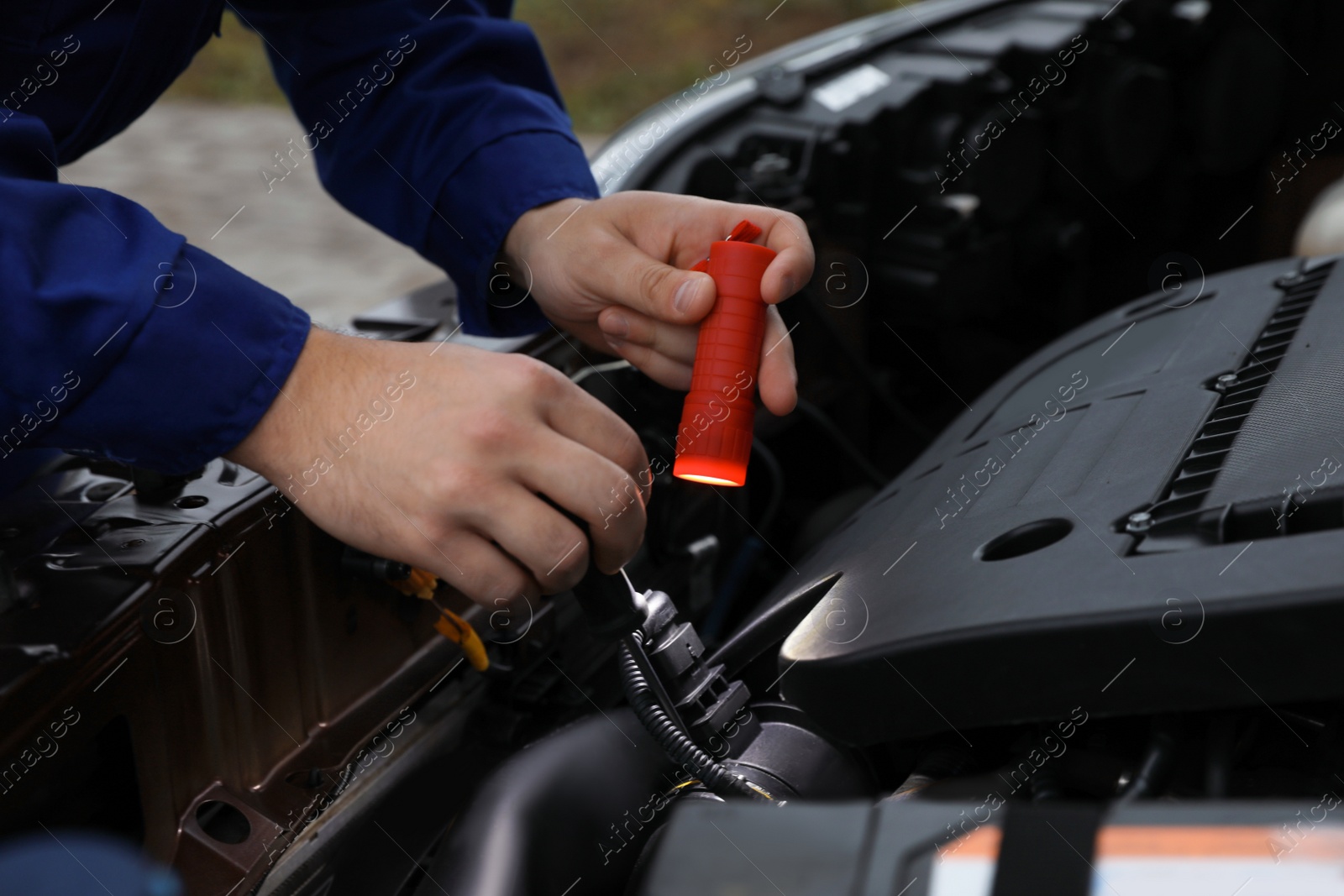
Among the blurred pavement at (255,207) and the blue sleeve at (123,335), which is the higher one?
the blurred pavement at (255,207)

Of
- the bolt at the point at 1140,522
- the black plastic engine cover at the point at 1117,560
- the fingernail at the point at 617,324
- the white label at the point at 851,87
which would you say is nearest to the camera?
the black plastic engine cover at the point at 1117,560

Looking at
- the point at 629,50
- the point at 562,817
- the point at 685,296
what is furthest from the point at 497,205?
the point at 629,50

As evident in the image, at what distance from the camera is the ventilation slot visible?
0.58 m

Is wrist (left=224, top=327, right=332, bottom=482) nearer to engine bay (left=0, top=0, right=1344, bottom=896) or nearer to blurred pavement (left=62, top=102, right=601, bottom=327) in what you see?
engine bay (left=0, top=0, right=1344, bottom=896)

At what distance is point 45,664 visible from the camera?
59cm

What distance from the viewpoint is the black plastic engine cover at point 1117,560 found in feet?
1.63

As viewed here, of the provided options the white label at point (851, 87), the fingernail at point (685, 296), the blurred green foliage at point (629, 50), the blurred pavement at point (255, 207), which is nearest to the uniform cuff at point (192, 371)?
the fingernail at point (685, 296)

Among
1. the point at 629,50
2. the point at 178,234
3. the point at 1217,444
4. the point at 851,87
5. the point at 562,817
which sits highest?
the point at 629,50

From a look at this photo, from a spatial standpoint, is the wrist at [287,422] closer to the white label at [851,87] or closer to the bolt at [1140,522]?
the bolt at [1140,522]

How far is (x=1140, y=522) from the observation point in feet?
2.00

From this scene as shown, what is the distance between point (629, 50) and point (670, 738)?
6.33 meters

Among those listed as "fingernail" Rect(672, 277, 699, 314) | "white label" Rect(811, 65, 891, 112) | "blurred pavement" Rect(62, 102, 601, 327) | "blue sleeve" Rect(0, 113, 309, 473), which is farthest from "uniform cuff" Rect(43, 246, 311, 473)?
"blurred pavement" Rect(62, 102, 601, 327)

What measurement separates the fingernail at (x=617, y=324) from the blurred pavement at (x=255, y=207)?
106 inches

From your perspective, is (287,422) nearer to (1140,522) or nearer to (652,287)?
(652,287)
